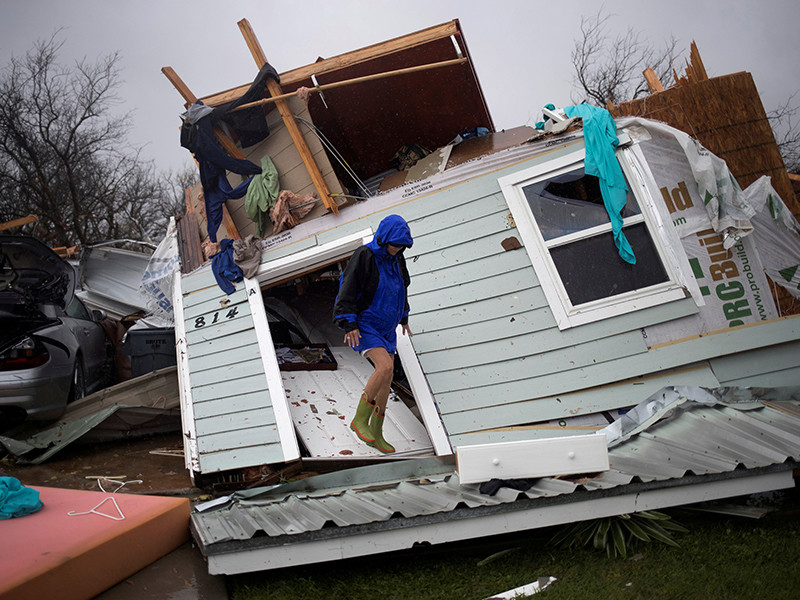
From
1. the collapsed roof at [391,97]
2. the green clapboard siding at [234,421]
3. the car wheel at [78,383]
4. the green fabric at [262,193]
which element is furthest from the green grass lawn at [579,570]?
the car wheel at [78,383]

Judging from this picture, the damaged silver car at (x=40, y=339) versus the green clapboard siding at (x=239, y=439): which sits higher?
the damaged silver car at (x=40, y=339)

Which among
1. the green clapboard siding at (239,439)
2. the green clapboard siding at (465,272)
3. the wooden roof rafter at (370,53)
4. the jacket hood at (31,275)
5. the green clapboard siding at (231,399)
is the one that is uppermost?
the wooden roof rafter at (370,53)

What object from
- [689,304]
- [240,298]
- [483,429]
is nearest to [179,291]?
[240,298]

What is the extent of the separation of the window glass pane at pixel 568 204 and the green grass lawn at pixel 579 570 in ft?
7.74

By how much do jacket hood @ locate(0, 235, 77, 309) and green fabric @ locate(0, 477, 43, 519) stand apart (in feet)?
11.8

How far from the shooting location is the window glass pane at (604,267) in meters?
4.62

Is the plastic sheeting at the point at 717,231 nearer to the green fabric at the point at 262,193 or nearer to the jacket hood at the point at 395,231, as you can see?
the jacket hood at the point at 395,231

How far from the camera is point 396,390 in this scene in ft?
19.7

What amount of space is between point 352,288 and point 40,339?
3.86 metres

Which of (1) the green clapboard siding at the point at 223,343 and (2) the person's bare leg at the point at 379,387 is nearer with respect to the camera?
(2) the person's bare leg at the point at 379,387

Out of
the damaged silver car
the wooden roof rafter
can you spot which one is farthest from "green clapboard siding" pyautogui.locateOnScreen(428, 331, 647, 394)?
the damaged silver car

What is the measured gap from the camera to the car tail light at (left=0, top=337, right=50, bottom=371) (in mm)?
5727

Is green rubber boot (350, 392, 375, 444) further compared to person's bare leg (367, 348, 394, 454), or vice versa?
green rubber boot (350, 392, 375, 444)

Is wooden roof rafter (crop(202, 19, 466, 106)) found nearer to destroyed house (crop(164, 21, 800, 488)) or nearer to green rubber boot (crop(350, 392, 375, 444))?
destroyed house (crop(164, 21, 800, 488))
